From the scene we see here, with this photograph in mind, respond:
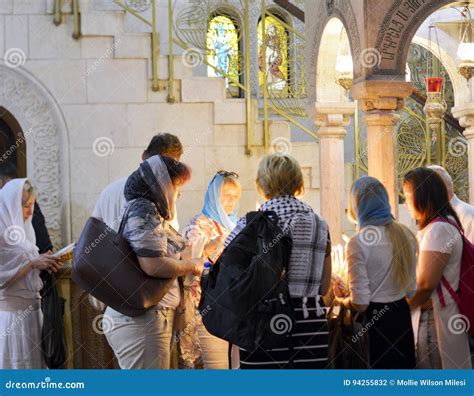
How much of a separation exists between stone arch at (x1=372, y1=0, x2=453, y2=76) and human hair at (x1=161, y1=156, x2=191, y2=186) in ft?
8.00

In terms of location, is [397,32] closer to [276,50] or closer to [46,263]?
[46,263]

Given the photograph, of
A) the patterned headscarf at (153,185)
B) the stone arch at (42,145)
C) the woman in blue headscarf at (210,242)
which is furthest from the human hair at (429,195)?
the stone arch at (42,145)

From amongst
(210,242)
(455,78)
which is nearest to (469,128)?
(455,78)

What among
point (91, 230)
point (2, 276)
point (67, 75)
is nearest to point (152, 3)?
point (67, 75)

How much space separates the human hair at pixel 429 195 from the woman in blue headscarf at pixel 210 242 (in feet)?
5.19

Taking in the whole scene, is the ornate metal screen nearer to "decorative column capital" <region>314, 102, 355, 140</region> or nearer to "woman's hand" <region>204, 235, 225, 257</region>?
"decorative column capital" <region>314, 102, 355, 140</region>

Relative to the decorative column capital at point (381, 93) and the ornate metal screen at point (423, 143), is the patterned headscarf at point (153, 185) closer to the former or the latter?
the decorative column capital at point (381, 93)

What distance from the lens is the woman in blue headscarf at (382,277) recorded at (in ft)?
18.4

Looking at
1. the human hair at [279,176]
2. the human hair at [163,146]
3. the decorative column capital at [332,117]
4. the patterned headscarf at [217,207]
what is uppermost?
the decorative column capital at [332,117]

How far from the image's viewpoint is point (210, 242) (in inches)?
272

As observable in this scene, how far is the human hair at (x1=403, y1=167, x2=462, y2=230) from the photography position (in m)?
5.69

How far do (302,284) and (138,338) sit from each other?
0.91 m

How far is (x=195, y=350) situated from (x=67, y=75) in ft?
12.8

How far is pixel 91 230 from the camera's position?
547 centimetres
